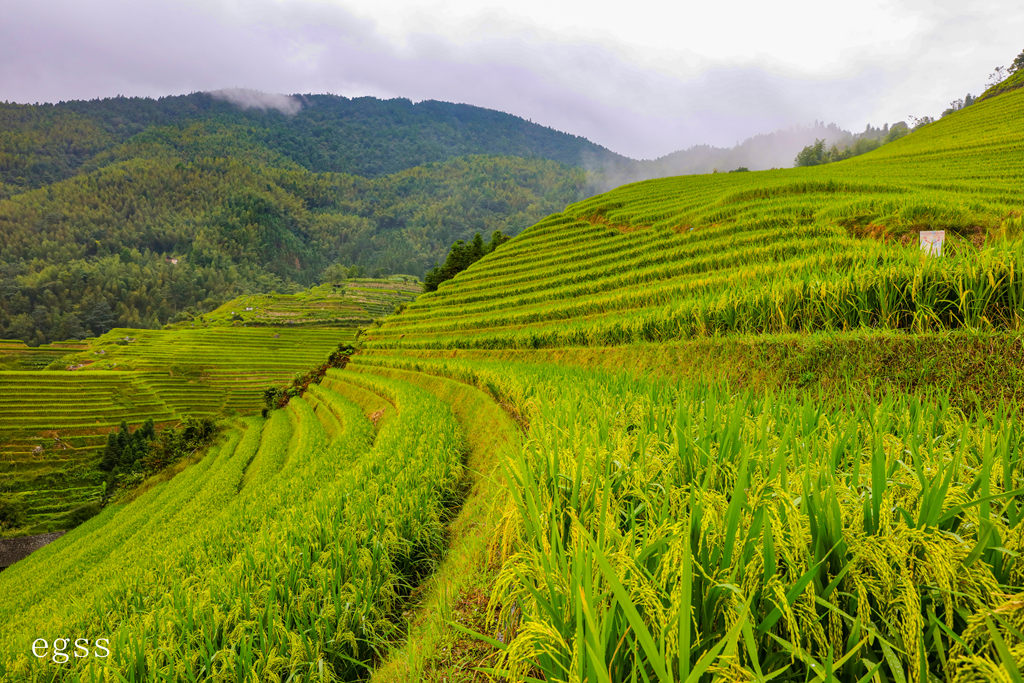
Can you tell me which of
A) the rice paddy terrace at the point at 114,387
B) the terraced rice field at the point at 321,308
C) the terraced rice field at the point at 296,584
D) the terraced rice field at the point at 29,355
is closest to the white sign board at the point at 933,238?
the terraced rice field at the point at 296,584

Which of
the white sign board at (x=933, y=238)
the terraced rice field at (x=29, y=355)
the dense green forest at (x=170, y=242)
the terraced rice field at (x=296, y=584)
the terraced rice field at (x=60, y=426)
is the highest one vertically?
the dense green forest at (x=170, y=242)

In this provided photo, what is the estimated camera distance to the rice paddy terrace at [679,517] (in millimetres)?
1142

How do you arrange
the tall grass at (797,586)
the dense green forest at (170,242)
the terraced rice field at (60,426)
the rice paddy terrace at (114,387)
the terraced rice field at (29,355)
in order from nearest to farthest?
1. the tall grass at (797,586)
2. the terraced rice field at (60,426)
3. the rice paddy terrace at (114,387)
4. the terraced rice field at (29,355)
5. the dense green forest at (170,242)

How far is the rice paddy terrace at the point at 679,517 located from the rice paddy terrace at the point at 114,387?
22.7 meters

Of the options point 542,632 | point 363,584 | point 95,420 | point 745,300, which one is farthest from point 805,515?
point 95,420

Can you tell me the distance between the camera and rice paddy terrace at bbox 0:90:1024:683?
1142mm

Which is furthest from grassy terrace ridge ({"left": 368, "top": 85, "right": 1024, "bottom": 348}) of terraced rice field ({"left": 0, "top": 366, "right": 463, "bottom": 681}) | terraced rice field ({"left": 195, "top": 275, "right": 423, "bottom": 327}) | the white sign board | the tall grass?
terraced rice field ({"left": 195, "top": 275, "right": 423, "bottom": 327})

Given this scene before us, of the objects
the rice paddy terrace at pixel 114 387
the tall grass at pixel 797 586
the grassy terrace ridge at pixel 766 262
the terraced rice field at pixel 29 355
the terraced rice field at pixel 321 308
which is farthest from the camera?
the terraced rice field at pixel 321 308

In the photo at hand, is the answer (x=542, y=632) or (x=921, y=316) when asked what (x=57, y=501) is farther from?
(x=921, y=316)

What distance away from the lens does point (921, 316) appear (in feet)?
15.1

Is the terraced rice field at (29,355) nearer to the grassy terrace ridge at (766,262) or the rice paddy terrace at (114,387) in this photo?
the rice paddy terrace at (114,387)

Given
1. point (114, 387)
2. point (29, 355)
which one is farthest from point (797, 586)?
point (29, 355)

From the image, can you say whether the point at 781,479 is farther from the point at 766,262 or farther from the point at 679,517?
the point at 766,262

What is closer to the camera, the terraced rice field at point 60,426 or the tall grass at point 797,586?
the tall grass at point 797,586
